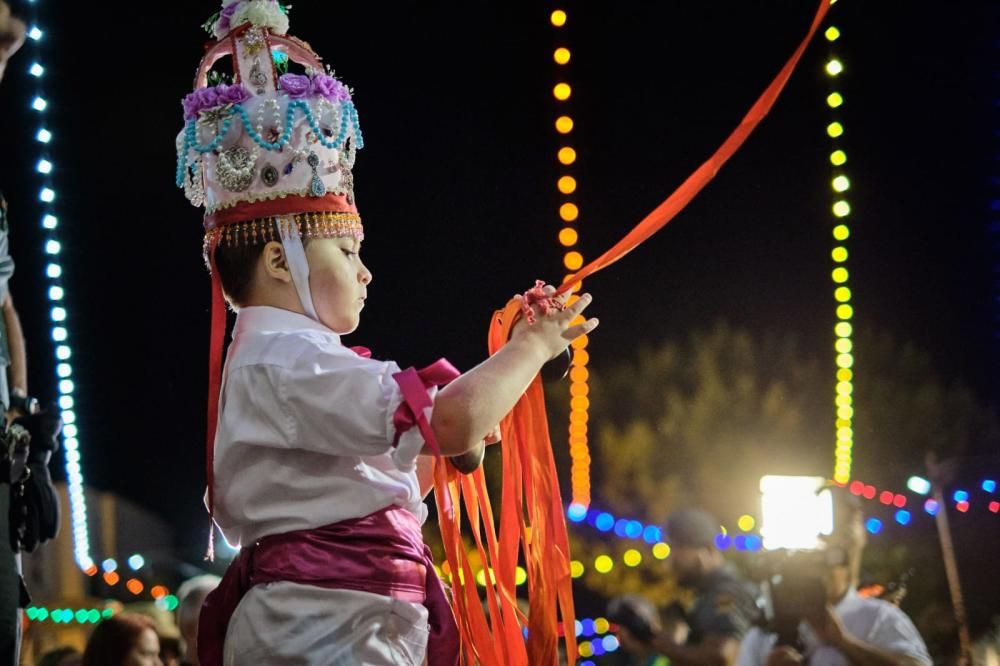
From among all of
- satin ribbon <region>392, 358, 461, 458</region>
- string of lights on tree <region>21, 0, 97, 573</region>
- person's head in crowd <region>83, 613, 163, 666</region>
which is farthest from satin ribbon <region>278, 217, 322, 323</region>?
string of lights on tree <region>21, 0, 97, 573</region>

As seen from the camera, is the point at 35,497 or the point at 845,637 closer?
the point at 35,497

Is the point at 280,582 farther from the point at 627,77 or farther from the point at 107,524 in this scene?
the point at 627,77

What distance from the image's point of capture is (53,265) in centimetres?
311

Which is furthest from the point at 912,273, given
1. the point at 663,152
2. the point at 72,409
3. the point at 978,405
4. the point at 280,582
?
the point at 280,582

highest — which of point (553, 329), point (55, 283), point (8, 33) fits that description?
point (8, 33)

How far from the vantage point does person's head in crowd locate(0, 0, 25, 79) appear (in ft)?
9.15

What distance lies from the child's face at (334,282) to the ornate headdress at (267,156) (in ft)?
0.04

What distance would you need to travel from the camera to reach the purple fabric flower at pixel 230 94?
1.63m

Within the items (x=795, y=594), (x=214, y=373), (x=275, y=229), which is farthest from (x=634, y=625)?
(x=275, y=229)

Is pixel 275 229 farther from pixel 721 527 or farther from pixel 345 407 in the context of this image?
pixel 721 527

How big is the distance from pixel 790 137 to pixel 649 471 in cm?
116

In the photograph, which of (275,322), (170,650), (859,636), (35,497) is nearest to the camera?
(275,322)

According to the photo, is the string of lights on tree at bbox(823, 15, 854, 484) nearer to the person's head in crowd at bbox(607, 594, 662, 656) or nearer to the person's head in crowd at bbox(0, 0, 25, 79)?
the person's head in crowd at bbox(607, 594, 662, 656)

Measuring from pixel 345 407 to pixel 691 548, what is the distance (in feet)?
6.16
